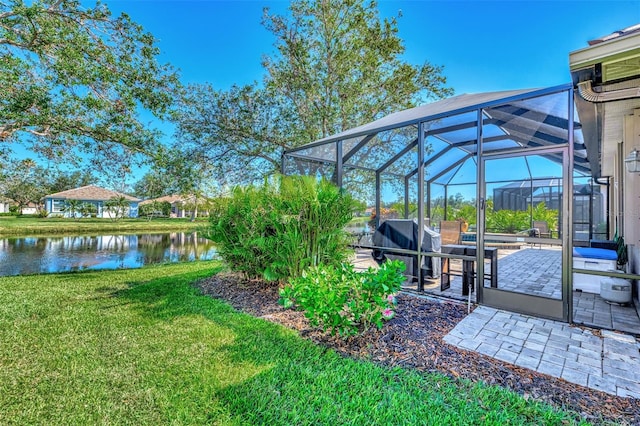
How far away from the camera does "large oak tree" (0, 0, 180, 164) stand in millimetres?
6691

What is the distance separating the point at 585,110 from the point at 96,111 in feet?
32.4

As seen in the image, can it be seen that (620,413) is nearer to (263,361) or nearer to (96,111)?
(263,361)

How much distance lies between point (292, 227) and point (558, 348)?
11.6 ft

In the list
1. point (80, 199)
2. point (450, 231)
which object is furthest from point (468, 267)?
point (80, 199)

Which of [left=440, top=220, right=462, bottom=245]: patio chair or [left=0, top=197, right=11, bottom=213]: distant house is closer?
[left=440, top=220, right=462, bottom=245]: patio chair

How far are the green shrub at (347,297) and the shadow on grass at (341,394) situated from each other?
1.14 ft

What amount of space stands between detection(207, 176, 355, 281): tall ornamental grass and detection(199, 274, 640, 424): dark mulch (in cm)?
68

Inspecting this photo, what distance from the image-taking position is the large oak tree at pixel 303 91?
459 inches

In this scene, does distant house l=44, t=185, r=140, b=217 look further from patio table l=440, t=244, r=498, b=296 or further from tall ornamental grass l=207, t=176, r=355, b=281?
patio table l=440, t=244, r=498, b=296

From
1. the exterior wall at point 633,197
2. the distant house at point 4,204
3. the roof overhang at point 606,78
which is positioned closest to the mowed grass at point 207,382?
the roof overhang at point 606,78

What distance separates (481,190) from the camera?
429 cm

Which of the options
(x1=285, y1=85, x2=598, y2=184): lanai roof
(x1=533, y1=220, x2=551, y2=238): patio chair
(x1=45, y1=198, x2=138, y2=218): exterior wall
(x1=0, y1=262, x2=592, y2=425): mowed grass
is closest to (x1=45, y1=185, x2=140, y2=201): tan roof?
(x1=45, y1=198, x2=138, y2=218): exterior wall

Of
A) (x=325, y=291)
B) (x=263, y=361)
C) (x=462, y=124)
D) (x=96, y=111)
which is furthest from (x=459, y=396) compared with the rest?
(x=96, y=111)

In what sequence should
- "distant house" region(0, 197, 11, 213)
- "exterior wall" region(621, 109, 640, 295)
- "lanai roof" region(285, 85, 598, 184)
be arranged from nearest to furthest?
"lanai roof" region(285, 85, 598, 184)
"exterior wall" region(621, 109, 640, 295)
"distant house" region(0, 197, 11, 213)
